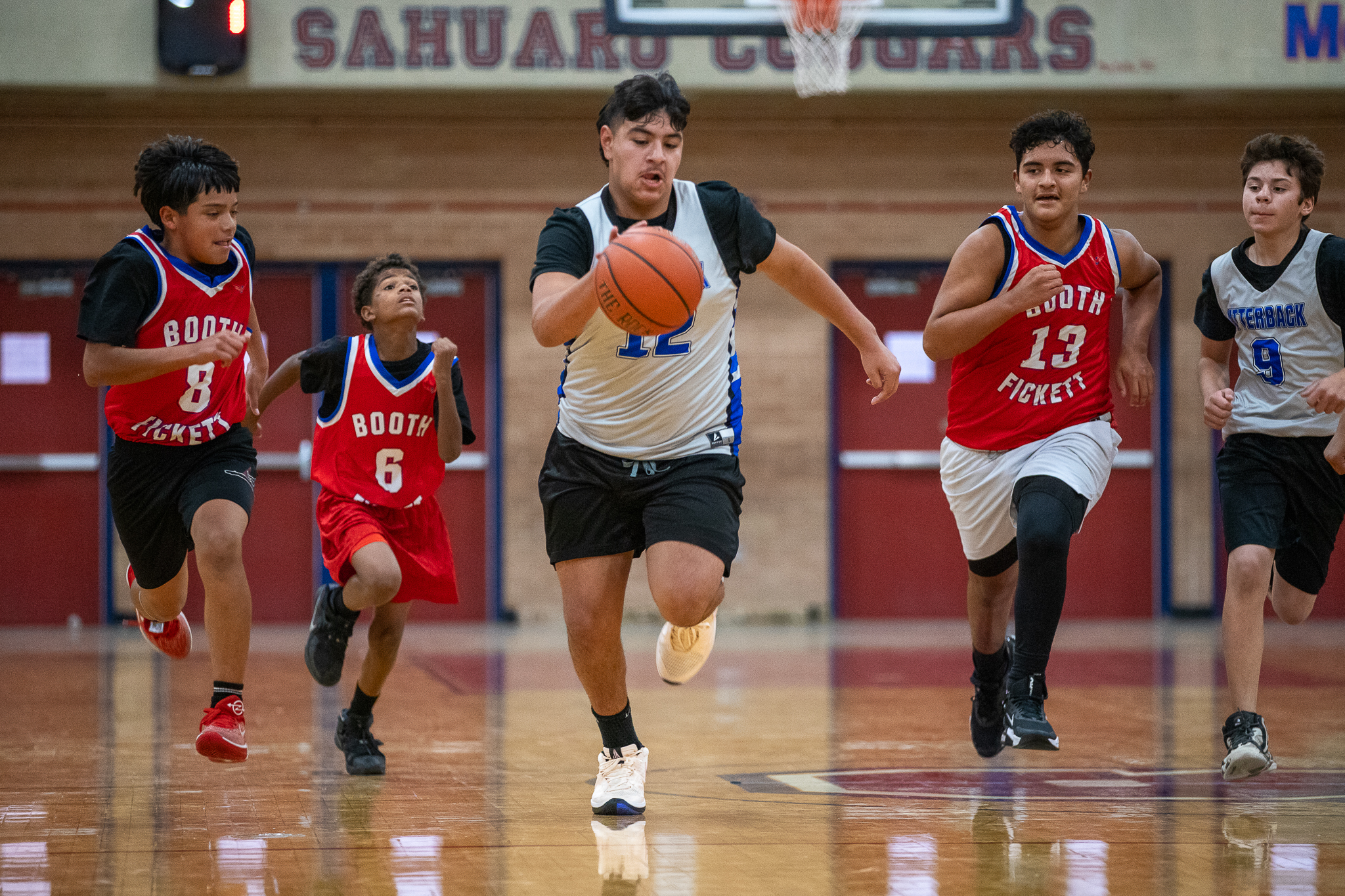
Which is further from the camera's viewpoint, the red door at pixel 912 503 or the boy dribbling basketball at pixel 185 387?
the red door at pixel 912 503

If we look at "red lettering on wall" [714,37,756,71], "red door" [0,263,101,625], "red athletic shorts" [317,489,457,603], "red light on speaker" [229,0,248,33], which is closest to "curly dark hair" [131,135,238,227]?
"red athletic shorts" [317,489,457,603]

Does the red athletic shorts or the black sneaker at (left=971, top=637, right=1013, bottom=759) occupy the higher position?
the red athletic shorts

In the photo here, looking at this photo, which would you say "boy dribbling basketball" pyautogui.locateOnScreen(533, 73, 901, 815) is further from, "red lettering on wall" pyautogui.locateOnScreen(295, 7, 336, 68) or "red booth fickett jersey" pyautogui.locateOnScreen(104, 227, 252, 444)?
"red lettering on wall" pyautogui.locateOnScreen(295, 7, 336, 68)

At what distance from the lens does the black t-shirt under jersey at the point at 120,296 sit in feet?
14.5

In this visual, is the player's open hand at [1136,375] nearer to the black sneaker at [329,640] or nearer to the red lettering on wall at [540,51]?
the black sneaker at [329,640]

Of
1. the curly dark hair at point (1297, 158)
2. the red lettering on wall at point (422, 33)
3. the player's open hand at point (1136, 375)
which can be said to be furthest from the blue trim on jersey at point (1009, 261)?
the red lettering on wall at point (422, 33)

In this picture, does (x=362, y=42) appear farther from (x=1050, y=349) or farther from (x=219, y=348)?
(x=1050, y=349)

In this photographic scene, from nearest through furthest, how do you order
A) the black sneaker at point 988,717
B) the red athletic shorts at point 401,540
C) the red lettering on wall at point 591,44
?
the black sneaker at point 988,717 → the red athletic shorts at point 401,540 → the red lettering on wall at point 591,44

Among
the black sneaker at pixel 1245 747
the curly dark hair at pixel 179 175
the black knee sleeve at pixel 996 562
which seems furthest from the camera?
the black knee sleeve at pixel 996 562

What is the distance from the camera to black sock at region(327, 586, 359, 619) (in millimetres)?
5242

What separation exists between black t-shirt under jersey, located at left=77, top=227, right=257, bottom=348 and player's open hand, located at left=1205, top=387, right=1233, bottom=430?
3.39 meters

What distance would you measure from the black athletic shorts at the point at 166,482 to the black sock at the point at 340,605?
63 cm

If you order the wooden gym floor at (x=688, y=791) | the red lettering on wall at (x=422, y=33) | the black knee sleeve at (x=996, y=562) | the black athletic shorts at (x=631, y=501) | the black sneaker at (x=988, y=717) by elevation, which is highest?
the red lettering on wall at (x=422, y=33)

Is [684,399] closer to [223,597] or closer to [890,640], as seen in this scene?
[223,597]
